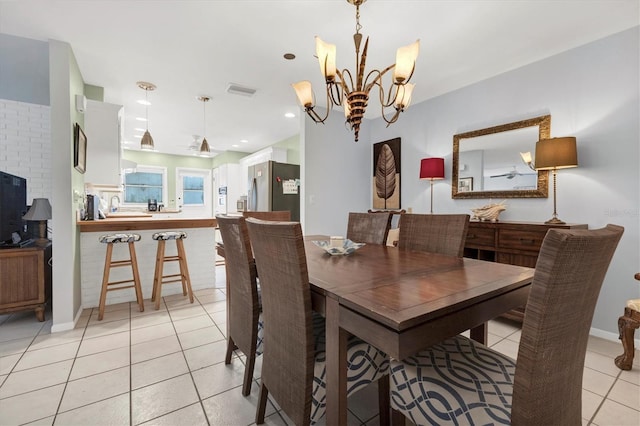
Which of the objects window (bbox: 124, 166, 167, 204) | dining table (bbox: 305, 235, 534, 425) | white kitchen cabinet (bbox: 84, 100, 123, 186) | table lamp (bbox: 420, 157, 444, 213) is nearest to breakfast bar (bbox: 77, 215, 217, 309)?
white kitchen cabinet (bbox: 84, 100, 123, 186)

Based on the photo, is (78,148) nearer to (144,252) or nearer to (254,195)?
(144,252)

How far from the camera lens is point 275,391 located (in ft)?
4.31

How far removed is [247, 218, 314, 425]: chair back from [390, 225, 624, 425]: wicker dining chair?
1.19ft

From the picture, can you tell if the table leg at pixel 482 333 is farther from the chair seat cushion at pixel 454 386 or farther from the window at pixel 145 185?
the window at pixel 145 185

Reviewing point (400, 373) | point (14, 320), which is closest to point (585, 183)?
point (400, 373)

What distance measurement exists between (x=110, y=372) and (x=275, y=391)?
1.28m

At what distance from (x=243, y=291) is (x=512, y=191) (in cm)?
279

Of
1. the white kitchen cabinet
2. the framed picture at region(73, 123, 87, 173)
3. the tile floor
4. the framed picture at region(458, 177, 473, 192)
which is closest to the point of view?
the tile floor

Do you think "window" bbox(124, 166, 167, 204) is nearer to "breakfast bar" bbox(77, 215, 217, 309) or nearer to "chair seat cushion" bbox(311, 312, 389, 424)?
"breakfast bar" bbox(77, 215, 217, 309)

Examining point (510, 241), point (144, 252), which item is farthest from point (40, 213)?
point (510, 241)

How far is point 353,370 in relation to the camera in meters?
1.20

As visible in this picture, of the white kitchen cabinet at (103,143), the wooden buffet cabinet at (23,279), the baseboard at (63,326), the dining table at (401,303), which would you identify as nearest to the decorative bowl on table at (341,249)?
the dining table at (401,303)

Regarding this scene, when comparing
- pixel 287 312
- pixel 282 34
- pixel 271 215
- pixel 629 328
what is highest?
pixel 282 34

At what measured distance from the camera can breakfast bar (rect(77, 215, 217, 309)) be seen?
118 inches
